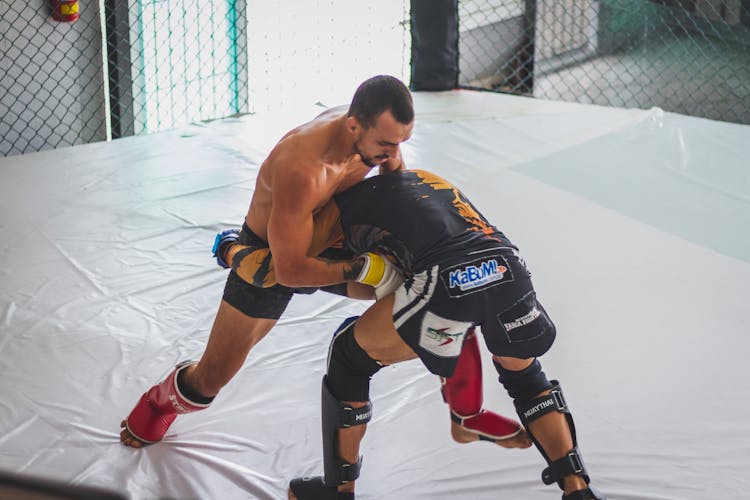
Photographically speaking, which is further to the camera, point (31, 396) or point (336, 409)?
point (31, 396)

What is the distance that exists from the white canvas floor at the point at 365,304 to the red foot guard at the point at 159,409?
1.9 inches

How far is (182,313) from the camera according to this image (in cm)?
271

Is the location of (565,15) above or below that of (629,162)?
above

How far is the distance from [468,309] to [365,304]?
109 centimetres

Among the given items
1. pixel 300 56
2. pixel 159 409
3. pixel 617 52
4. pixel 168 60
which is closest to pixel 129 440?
pixel 159 409

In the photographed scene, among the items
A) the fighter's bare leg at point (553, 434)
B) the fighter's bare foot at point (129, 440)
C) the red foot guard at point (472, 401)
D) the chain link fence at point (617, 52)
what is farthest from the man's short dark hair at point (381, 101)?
the chain link fence at point (617, 52)

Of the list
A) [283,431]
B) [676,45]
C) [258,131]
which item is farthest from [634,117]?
[283,431]

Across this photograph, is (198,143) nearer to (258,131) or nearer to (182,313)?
(258,131)

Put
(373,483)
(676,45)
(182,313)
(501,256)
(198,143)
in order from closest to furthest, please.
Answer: (501,256)
(373,483)
(182,313)
(198,143)
(676,45)

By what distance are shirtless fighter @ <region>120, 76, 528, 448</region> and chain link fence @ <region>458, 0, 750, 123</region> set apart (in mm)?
3816

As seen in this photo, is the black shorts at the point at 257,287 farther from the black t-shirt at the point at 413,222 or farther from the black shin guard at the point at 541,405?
the black shin guard at the point at 541,405

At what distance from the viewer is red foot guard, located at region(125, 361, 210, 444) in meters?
2.01

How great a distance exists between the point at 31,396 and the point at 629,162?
2667mm

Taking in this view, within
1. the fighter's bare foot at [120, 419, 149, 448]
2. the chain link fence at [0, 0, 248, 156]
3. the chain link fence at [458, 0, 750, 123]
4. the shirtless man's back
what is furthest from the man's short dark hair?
the chain link fence at [458, 0, 750, 123]
